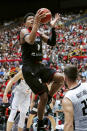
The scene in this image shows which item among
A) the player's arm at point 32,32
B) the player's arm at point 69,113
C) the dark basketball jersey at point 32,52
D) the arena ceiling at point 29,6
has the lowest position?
the player's arm at point 69,113

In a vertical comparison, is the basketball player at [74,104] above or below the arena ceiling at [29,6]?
below

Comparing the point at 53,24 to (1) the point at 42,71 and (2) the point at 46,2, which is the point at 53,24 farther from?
(2) the point at 46,2

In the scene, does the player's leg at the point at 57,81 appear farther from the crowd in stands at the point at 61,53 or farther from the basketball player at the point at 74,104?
the basketball player at the point at 74,104

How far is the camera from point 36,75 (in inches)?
173

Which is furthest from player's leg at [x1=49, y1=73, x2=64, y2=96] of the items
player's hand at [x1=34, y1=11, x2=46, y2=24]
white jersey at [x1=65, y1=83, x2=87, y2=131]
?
white jersey at [x1=65, y1=83, x2=87, y2=131]

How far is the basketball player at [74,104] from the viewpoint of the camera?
320 cm

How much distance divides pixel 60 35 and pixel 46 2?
536 inches

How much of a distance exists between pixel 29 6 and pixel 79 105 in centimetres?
2892

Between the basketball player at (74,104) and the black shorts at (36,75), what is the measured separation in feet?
3.47

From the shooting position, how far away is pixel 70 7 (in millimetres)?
29172

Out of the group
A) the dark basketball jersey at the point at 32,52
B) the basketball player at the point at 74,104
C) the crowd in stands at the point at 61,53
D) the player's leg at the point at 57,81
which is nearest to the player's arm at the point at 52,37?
the dark basketball jersey at the point at 32,52

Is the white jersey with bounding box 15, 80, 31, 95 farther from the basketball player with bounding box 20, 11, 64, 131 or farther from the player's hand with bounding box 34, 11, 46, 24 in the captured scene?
the player's hand with bounding box 34, 11, 46, 24

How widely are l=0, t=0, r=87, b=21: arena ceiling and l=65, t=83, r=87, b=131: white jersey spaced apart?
86.1 ft

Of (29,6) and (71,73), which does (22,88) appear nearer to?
(71,73)
